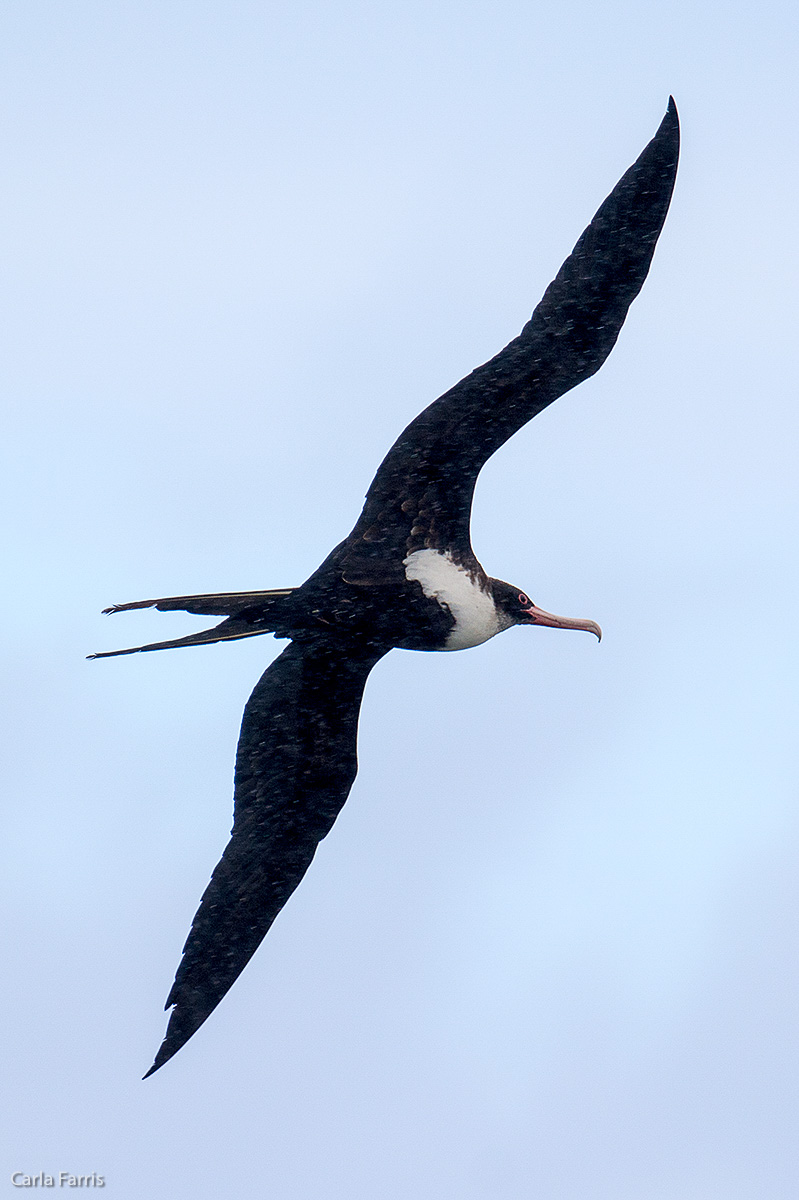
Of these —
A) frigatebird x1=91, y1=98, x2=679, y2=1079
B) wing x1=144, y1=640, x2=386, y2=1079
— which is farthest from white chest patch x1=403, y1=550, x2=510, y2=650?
wing x1=144, y1=640, x2=386, y2=1079

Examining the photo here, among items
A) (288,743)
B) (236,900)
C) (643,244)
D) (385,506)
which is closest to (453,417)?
(385,506)

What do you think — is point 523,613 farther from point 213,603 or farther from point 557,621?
point 213,603

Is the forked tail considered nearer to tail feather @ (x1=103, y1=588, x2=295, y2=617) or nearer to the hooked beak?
tail feather @ (x1=103, y1=588, x2=295, y2=617)

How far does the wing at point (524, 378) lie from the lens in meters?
9.18

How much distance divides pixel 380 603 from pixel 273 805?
56.7 inches

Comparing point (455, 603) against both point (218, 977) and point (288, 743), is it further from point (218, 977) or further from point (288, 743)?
point (218, 977)

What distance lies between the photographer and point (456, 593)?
9.98m

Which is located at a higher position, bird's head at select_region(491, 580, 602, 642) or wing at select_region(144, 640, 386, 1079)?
bird's head at select_region(491, 580, 602, 642)

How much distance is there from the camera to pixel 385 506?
9.86 m

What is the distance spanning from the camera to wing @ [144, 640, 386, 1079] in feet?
34.2

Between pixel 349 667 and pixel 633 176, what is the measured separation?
307 cm

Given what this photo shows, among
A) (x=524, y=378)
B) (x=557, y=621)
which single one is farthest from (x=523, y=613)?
(x=524, y=378)

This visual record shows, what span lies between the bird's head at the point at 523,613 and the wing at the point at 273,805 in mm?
721

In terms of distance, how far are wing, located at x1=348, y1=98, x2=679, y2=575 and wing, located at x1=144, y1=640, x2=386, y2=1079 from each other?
89cm
